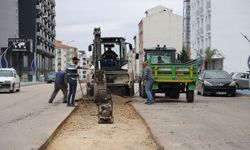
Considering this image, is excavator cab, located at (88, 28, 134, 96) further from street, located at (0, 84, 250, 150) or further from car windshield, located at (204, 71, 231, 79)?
street, located at (0, 84, 250, 150)

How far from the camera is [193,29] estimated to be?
76.7m

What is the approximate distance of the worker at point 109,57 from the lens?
2481cm

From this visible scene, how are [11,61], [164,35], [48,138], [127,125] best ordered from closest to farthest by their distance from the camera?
[48,138]
[127,125]
[11,61]
[164,35]

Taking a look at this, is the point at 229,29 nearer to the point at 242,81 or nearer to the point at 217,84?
the point at 242,81

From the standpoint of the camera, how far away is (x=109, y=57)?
25.1 m

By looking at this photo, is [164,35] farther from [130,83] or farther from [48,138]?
[48,138]

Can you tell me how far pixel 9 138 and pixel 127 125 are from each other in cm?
403

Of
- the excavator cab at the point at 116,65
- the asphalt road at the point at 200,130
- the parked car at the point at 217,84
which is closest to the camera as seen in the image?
the asphalt road at the point at 200,130

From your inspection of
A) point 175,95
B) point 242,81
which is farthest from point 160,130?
point 242,81

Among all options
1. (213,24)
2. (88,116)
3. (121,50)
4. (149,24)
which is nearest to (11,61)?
(149,24)

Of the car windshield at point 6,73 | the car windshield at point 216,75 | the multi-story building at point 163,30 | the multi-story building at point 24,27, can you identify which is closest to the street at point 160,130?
the car windshield at point 216,75

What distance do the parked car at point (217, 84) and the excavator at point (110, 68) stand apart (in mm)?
5120

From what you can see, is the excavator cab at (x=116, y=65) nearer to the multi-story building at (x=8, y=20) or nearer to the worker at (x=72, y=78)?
the worker at (x=72, y=78)

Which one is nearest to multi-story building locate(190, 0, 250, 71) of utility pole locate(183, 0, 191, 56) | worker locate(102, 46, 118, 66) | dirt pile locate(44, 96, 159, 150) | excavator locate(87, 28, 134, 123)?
utility pole locate(183, 0, 191, 56)
